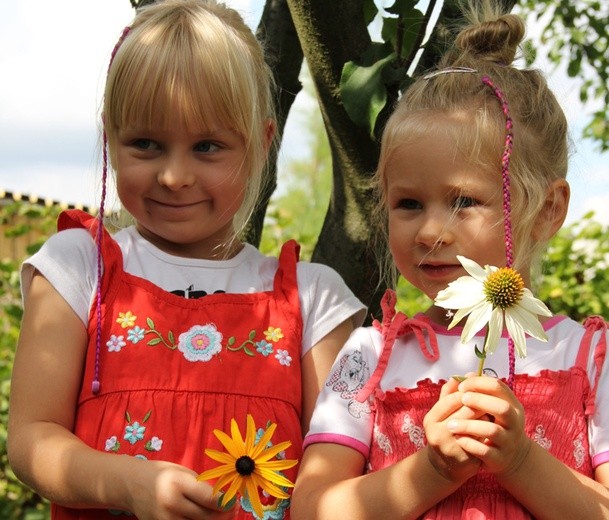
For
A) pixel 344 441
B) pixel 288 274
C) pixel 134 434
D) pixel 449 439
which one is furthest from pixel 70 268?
pixel 449 439

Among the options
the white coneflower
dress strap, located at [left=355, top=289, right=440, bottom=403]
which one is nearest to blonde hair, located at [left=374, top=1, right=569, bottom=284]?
dress strap, located at [left=355, top=289, right=440, bottom=403]

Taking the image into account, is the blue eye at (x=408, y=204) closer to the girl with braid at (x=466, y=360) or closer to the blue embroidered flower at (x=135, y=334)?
the girl with braid at (x=466, y=360)

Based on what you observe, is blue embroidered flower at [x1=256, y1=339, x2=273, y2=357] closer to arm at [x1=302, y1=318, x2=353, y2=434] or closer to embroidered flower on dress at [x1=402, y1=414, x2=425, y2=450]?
arm at [x1=302, y1=318, x2=353, y2=434]

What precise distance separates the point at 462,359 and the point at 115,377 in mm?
734

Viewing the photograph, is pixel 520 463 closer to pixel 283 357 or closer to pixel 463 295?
pixel 463 295

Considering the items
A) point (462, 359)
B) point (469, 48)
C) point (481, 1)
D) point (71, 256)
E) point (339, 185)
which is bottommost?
point (462, 359)

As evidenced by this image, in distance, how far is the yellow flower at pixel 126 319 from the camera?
2.15 m

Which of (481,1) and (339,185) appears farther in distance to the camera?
(339,185)

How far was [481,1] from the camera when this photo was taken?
8.09ft

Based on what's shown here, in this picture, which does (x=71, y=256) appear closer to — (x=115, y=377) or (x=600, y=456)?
(x=115, y=377)

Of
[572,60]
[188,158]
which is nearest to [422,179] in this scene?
[188,158]

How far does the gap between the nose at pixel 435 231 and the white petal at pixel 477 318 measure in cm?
39

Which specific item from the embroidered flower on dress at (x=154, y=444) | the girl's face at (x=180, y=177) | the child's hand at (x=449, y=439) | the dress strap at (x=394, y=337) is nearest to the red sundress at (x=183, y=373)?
the embroidered flower on dress at (x=154, y=444)

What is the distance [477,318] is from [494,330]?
0.11 feet
